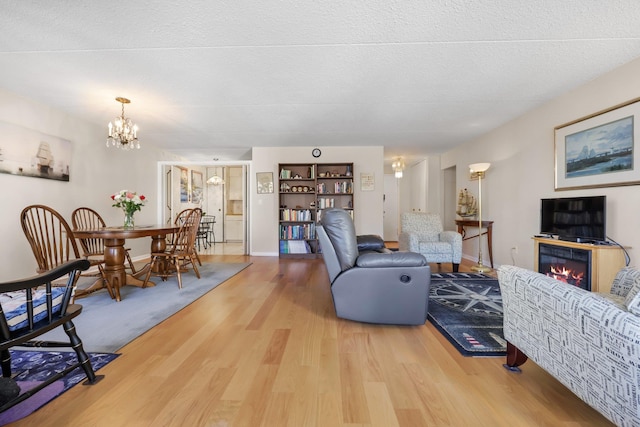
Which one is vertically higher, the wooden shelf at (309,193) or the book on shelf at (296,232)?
the wooden shelf at (309,193)

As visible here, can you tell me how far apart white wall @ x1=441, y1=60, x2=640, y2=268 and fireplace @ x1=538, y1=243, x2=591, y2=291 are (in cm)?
36

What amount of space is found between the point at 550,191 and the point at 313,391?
3824 millimetres

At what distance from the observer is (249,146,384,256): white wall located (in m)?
5.73

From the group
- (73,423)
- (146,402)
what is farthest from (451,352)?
(73,423)

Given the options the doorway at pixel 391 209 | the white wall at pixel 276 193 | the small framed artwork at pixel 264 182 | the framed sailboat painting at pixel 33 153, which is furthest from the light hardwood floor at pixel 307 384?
the doorway at pixel 391 209

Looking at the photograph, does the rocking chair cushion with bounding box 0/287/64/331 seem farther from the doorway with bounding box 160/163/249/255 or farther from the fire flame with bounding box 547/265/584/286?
the doorway with bounding box 160/163/249/255

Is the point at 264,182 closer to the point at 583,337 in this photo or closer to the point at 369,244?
the point at 369,244

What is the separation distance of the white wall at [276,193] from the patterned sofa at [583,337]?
169 inches

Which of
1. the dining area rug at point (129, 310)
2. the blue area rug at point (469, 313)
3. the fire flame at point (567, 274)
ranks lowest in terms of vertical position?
the dining area rug at point (129, 310)

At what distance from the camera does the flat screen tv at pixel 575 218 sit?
2.57 metres

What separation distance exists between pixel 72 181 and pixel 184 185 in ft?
10.1

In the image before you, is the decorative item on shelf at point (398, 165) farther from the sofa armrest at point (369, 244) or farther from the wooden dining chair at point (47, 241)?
the wooden dining chair at point (47, 241)

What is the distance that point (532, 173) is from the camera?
363 cm

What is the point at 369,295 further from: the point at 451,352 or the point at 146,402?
the point at 146,402
